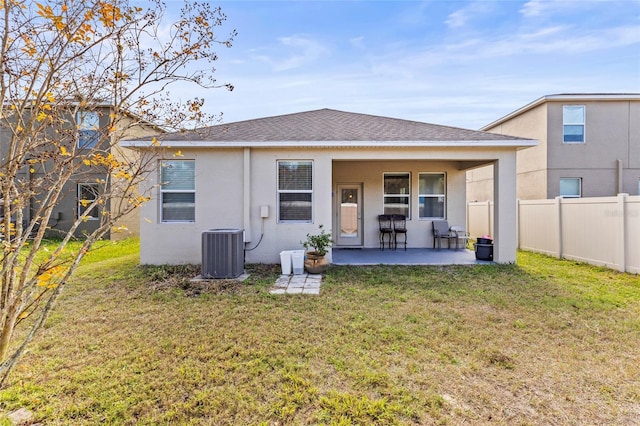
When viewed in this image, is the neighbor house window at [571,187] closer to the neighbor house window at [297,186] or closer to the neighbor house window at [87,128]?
the neighbor house window at [297,186]

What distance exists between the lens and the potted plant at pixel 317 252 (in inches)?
269

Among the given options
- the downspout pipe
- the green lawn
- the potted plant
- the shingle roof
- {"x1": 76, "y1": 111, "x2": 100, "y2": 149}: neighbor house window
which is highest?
the shingle roof

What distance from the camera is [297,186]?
25.0 ft

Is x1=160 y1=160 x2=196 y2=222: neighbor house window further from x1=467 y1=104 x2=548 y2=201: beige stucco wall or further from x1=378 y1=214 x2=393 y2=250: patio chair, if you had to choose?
x1=467 y1=104 x2=548 y2=201: beige stucco wall

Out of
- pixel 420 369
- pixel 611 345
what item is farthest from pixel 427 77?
pixel 420 369

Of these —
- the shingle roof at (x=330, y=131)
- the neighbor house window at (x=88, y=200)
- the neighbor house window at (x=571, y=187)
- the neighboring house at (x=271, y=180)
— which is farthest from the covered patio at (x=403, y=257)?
the neighbor house window at (x=571, y=187)

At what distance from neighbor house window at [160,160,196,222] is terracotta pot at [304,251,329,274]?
9.97ft

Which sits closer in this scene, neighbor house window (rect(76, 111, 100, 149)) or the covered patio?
neighbor house window (rect(76, 111, 100, 149))

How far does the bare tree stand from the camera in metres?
1.95

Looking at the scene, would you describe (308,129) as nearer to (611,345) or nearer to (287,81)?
(287,81)

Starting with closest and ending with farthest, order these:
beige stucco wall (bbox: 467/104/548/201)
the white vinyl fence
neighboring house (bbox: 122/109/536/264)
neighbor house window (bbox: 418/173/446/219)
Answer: the white vinyl fence < neighboring house (bbox: 122/109/536/264) < neighbor house window (bbox: 418/173/446/219) < beige stucco wall (bbox: 467/104/548/201)

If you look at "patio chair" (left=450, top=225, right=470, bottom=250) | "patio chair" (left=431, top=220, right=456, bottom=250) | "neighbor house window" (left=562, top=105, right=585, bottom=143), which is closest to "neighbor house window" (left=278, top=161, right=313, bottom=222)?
"patio chair" (left=431, top=220, right=456, bottom=250)

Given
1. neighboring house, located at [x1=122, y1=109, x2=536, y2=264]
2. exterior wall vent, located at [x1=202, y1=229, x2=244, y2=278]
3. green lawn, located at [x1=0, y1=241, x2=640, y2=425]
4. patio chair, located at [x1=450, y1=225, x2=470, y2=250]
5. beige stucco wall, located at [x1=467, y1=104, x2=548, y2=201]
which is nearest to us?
green lawn, located at [x1=0, y1=241, x2=640, y2=425]

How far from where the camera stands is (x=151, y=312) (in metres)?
4.47
